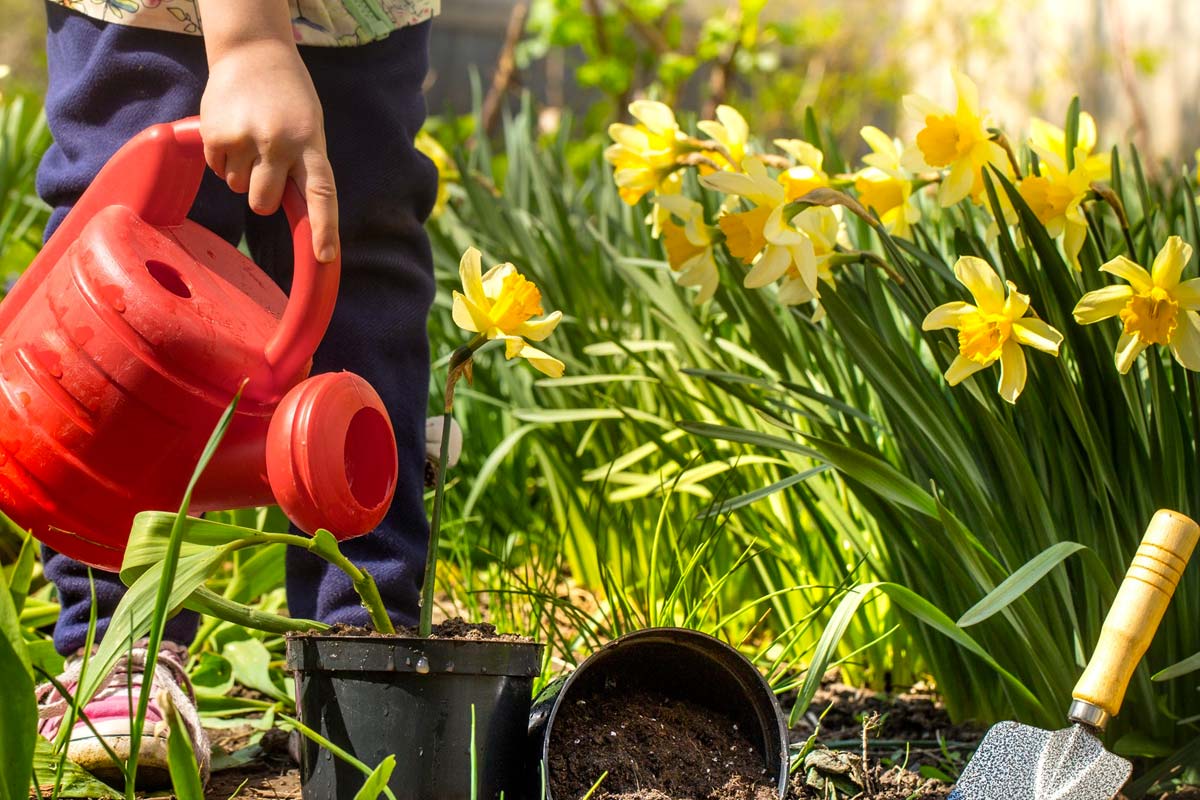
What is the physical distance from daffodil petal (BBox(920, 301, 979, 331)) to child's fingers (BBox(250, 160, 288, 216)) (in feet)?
1.91

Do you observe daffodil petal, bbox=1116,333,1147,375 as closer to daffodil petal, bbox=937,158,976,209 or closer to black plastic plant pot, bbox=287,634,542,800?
daffodil petal, bbox=937,158,976,209

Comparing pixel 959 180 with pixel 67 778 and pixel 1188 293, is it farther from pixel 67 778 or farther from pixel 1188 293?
pixel 67 778

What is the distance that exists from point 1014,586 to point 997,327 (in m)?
0.25

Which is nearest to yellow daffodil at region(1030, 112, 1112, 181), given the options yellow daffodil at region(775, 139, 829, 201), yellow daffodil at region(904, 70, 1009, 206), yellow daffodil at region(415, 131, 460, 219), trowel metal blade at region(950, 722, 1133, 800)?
yellow daffodil at region(904, 70, 1009, 206)

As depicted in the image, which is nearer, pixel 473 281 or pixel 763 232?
pixel 473 281

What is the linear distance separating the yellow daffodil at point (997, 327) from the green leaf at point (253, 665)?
0.80 m

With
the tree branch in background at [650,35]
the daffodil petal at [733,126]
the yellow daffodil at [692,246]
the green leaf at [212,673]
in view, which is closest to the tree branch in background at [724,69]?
the tree branch in background at [650,35]

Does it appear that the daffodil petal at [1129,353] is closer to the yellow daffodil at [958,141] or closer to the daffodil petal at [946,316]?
the daffodil petal at [946,316]

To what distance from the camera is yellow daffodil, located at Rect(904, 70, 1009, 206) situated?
123cm

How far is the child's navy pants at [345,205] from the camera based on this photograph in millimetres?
1205

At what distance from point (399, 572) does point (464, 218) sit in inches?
48.9

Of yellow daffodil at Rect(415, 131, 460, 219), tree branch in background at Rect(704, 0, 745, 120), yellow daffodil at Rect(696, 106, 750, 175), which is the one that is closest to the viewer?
yellow daffodil at Rect(696, 106, 750, 175)

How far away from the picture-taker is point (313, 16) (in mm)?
1215

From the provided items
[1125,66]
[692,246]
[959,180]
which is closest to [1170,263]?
[959,180]
